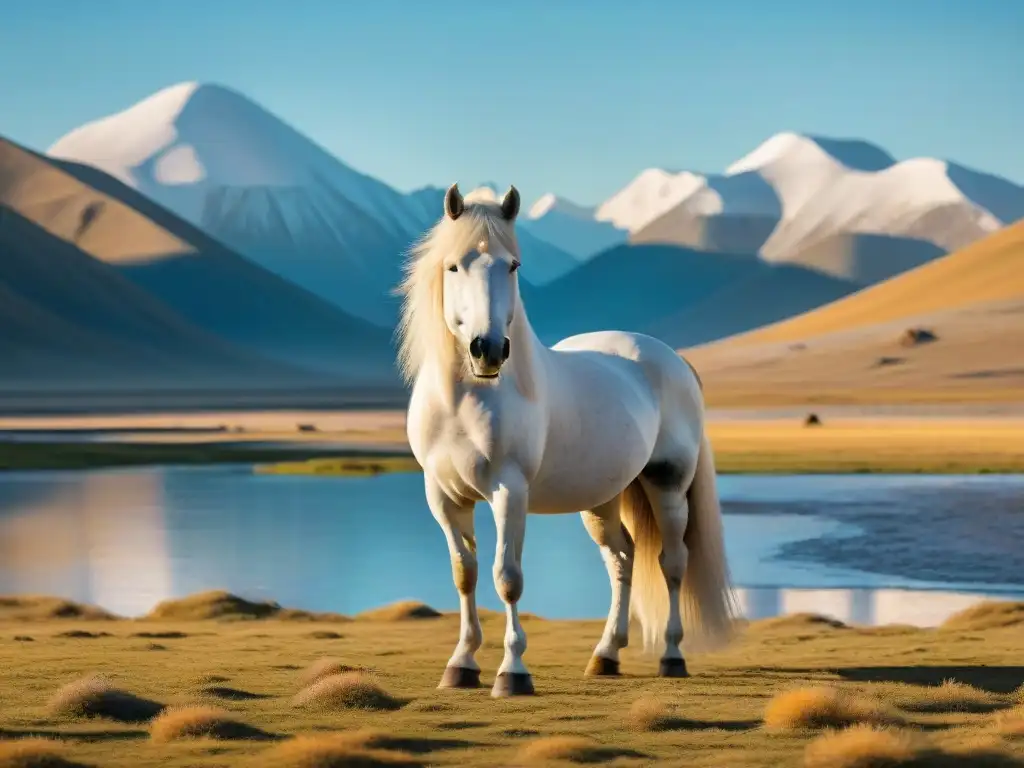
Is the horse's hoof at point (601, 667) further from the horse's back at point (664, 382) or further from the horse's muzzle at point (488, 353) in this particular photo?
the horse's muzzle at point (488, 353)

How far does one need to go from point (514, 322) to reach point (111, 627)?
23.6 ft

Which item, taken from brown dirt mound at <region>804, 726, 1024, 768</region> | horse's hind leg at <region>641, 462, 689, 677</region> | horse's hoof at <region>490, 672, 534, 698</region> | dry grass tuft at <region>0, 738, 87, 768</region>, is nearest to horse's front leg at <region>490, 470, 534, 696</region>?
horse's hoof at <region>490, 672, 534, 698</region>

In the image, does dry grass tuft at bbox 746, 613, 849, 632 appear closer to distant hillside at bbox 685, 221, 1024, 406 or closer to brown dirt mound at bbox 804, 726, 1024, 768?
brown dirt mound at bbox 804, 726, 1024, 768

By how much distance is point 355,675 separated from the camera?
977 cm

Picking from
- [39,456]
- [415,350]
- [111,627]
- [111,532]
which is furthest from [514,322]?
[39,456]

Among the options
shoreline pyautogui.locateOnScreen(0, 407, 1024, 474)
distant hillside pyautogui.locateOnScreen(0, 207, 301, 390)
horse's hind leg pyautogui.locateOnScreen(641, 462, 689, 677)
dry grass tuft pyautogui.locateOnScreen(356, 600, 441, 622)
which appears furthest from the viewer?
distant hillside pyautogui.locateOnScreen(0, 207, 301, 390)

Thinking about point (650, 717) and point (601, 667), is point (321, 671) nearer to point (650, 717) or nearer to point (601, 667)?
point (601, 667)

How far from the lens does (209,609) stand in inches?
679

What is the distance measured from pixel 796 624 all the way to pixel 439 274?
705 cm

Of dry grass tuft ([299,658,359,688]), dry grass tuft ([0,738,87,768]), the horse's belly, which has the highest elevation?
the horse's belly

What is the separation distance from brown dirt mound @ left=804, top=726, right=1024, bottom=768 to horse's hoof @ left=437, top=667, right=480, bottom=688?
2.82 meters

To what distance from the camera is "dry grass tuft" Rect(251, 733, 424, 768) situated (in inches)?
296

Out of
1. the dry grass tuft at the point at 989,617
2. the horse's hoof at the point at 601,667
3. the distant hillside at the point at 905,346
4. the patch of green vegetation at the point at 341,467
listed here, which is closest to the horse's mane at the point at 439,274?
the horse's hoof at the point at 601,667

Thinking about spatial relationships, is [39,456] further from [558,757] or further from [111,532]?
[558,757]
